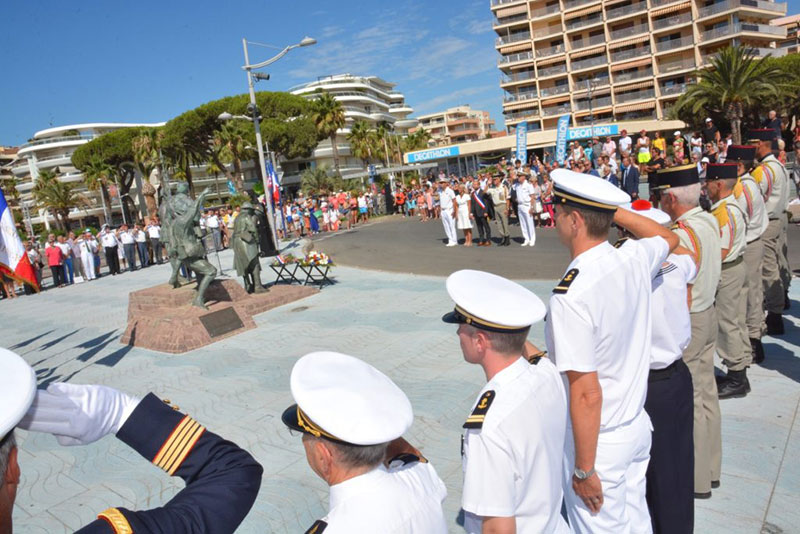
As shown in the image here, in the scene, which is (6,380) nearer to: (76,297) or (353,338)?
(353,338)

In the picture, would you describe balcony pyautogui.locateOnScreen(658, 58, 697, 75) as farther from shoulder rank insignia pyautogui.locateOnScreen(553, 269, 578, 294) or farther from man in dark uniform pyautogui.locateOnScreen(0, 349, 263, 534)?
man in dark uniform pyautogui.locateOnScreen(0, 349, 263, 534)

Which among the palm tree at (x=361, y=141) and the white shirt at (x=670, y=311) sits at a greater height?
the palm tree at (x=361, y=141)

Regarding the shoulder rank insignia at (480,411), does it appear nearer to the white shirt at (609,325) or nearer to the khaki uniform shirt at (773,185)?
the white shirt at (609,325)

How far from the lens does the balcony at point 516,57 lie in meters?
65.2

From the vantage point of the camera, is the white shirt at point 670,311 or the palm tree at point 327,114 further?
the palm tree at point 327,114

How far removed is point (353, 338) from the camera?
330 inches

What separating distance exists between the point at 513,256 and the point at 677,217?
10396mm

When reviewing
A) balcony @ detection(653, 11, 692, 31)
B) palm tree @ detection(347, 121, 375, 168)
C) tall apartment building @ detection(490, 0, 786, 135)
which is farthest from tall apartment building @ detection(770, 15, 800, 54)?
palm tree @ detection(347, 121, 375, 168)

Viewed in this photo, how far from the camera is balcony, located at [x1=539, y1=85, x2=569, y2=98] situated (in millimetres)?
64125

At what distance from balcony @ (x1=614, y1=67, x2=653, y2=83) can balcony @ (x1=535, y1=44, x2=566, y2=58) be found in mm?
6927

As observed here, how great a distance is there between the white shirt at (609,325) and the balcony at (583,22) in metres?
67.3

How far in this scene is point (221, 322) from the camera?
31.6ft

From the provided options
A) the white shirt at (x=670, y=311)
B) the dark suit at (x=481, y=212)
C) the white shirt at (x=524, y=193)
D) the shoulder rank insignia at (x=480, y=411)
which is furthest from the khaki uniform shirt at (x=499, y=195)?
the shoulder rank insignia at (x=480, y=411)

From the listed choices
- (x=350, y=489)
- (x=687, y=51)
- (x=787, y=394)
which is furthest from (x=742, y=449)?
(x=687, y=51)
